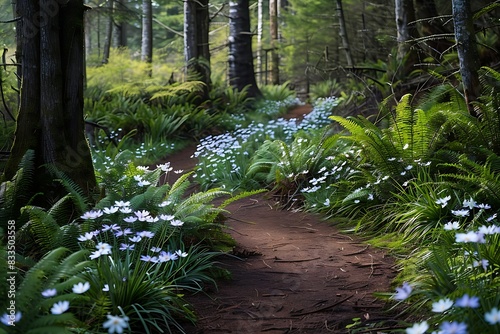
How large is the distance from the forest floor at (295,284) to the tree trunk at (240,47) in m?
10.6

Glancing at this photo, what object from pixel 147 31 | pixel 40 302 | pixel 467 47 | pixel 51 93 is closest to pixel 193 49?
pixel 147 31

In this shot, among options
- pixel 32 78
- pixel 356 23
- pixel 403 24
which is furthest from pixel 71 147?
pixel 356 23

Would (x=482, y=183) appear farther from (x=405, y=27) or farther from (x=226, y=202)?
(x=405, y=27)

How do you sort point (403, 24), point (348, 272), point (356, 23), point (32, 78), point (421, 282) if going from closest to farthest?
point (421, 282) < point (348, 272) < point (32, 78) < point (403, 24) < point (356, 23)

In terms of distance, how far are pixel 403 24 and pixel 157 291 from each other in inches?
268

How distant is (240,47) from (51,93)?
11441 mm

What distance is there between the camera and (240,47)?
609 inches

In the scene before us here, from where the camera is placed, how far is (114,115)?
1162cm

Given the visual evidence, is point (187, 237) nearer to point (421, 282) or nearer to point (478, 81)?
point (421, 282)

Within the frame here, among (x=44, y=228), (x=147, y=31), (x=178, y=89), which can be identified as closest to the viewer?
(x=44, y=228)

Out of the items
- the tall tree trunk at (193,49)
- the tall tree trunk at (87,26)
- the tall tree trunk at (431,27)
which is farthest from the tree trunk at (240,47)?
the tall tree trunk at (431,27)

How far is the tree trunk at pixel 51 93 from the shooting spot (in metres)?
4.49

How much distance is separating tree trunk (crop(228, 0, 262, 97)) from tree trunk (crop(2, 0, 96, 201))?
10.9 m

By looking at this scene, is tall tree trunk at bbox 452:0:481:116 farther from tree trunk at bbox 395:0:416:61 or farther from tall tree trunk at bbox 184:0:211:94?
tall tree trunk at bbox 184:0:211:94
